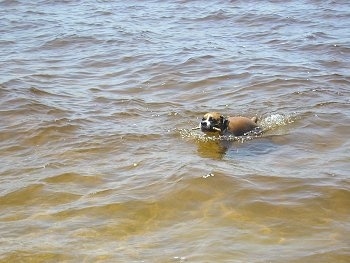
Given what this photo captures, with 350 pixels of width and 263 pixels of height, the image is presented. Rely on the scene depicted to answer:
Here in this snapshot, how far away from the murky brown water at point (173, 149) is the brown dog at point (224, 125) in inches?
6.1

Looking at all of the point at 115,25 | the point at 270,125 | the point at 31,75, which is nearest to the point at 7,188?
the point at 270,125

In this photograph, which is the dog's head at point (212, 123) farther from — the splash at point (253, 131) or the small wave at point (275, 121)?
the small wave at point (275, 121)

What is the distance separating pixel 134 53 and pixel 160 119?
5372 mm

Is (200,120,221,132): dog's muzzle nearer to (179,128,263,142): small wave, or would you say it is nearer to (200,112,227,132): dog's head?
(200,112,227,132): dog's head

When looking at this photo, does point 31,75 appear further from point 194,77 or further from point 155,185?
point 155,185

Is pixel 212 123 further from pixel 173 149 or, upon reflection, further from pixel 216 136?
pixel 173 149

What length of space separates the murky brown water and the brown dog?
156 mm

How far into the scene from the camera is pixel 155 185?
604cm

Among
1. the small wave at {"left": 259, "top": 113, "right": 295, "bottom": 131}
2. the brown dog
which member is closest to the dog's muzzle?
the brown dog

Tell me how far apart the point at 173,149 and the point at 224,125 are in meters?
0.85

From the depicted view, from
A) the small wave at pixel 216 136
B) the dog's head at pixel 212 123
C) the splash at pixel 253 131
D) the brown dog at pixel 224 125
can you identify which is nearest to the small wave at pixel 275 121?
the splash at pixel 253 131

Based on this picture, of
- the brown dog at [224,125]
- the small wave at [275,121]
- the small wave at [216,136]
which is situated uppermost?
the brown dog at [224,125]

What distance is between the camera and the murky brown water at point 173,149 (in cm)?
477

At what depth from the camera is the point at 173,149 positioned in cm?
737
